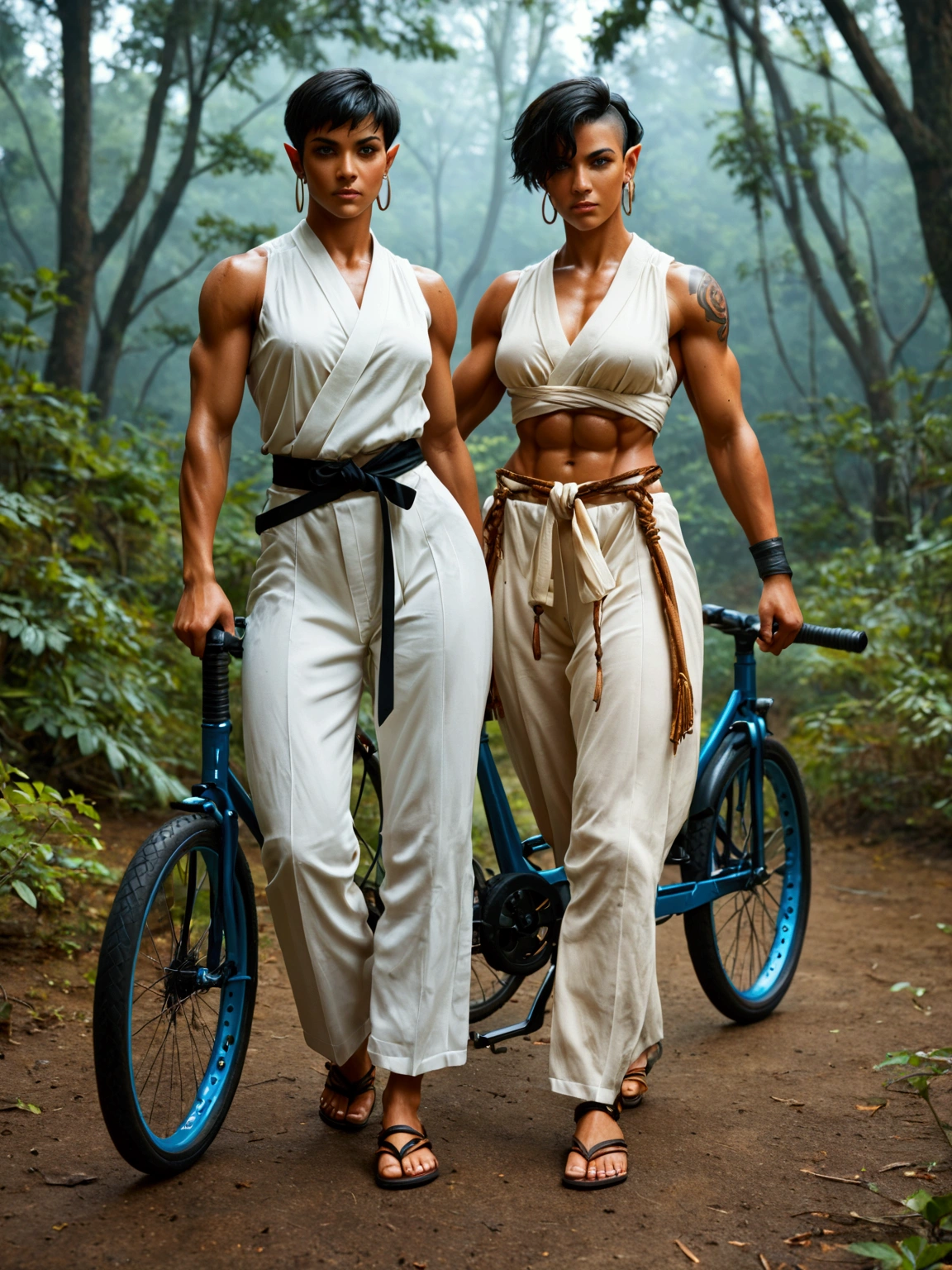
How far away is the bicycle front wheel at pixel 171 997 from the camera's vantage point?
2141 mm

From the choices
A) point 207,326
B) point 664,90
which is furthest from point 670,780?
point 664,90

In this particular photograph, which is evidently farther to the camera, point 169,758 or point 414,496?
point 169,758

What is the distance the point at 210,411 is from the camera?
97.0 inches

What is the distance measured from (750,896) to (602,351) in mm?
1749

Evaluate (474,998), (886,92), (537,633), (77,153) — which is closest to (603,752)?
(537,633)

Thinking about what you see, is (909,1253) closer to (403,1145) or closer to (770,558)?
(403,1145)

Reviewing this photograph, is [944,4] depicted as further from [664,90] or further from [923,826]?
[664,90]

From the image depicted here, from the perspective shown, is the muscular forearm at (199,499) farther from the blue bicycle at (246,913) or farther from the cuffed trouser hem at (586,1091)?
the cuffed trouser hem at (586,1091)

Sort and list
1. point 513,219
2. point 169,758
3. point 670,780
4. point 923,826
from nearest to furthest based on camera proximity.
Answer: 1. point 670,780
2. point 169,758
3. point 923,826
4. point 513,219

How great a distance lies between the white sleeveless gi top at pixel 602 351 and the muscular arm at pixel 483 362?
8cm

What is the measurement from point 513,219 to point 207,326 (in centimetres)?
3029

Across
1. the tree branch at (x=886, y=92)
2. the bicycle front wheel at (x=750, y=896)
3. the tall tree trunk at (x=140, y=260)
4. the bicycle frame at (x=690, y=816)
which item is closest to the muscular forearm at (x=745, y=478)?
the bicycle frame at (x=690, y=816)

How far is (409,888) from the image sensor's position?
2.45m

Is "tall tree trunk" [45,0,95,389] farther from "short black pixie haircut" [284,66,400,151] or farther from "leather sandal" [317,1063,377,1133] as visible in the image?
"leather sandal" [317,1063,377,1133]
